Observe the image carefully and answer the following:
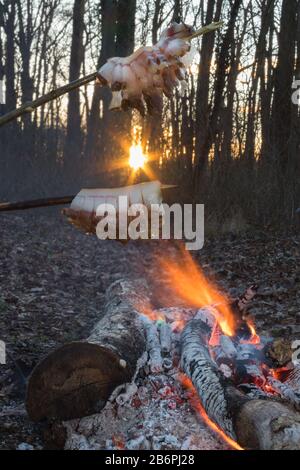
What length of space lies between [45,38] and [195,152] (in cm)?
1932

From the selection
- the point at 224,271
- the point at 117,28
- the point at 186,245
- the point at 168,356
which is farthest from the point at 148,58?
the point at 117,28

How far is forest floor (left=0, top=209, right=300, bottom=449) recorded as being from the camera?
4.73 metres

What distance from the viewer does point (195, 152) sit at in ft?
39.9

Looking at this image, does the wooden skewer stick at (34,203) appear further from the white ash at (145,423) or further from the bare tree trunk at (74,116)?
the bare tree trunk at (74,116)

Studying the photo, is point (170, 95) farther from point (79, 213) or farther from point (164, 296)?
point (164, 296)

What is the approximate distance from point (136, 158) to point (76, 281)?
7.25m

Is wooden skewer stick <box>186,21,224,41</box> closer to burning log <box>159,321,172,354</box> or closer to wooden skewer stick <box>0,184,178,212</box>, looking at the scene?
wooden skewer stick <box>0,184,178,212</box>

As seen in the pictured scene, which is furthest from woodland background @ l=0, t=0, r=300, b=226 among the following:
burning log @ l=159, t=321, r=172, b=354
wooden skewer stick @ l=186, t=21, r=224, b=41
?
wooden skewer stick @ l=186, t=21, r=224, b=41

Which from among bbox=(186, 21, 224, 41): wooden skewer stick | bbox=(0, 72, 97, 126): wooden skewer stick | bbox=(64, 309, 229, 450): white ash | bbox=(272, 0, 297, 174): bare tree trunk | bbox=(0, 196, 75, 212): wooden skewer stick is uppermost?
bbox=(272, 0, 297, 174): bare tree trunk

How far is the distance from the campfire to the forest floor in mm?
388

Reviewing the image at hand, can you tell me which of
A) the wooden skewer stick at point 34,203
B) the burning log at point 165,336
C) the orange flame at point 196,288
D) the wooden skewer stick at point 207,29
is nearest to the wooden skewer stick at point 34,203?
the wooden skewer stick at point 34,203

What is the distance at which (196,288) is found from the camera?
823 cm

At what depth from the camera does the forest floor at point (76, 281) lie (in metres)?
4.73

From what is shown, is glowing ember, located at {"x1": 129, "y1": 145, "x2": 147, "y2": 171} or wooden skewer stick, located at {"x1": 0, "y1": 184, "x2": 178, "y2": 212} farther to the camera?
glowing ember, located at {"x1": 129, "y1": 145, "x2": 147, "y2": 171}
